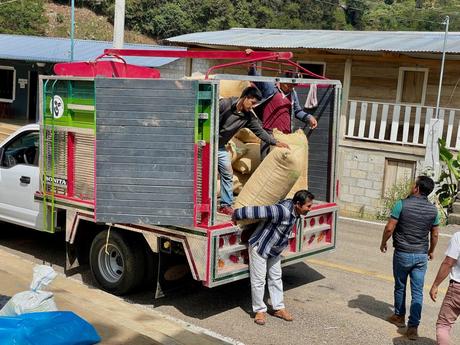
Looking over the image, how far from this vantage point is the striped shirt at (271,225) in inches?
229

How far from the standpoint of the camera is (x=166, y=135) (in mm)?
5609

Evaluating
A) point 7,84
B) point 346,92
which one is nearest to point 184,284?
point 346,92

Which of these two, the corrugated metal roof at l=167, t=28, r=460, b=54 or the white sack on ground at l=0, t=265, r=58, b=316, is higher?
the corrugated metal roof at l=167, t=28, r=460, b=54

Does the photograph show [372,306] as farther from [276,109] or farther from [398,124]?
[398,124]

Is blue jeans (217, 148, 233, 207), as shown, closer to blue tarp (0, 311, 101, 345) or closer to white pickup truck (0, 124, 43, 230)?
blue tarp (0, 311, 101, 345)

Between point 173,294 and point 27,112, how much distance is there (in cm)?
2332

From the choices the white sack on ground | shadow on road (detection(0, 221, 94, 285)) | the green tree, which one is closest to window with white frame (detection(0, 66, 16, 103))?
shadow on road (detection(0, 221, 94, 285))

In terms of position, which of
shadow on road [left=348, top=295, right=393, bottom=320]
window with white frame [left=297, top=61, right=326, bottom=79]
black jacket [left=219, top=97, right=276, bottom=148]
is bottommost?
shadow on road [left=348, top=295, right=393, bottom=320]

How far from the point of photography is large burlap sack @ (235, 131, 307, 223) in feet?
19.6

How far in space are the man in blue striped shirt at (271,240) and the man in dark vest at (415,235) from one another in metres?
0.88

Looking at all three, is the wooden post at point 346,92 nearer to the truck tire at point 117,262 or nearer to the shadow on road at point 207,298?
the shadow on road at point 207,298

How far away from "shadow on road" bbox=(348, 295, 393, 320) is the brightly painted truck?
710mm

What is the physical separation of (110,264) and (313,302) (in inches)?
90.8

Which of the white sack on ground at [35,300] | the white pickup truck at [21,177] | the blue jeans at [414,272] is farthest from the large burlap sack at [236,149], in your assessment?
the white sack on ground at [35,300]
